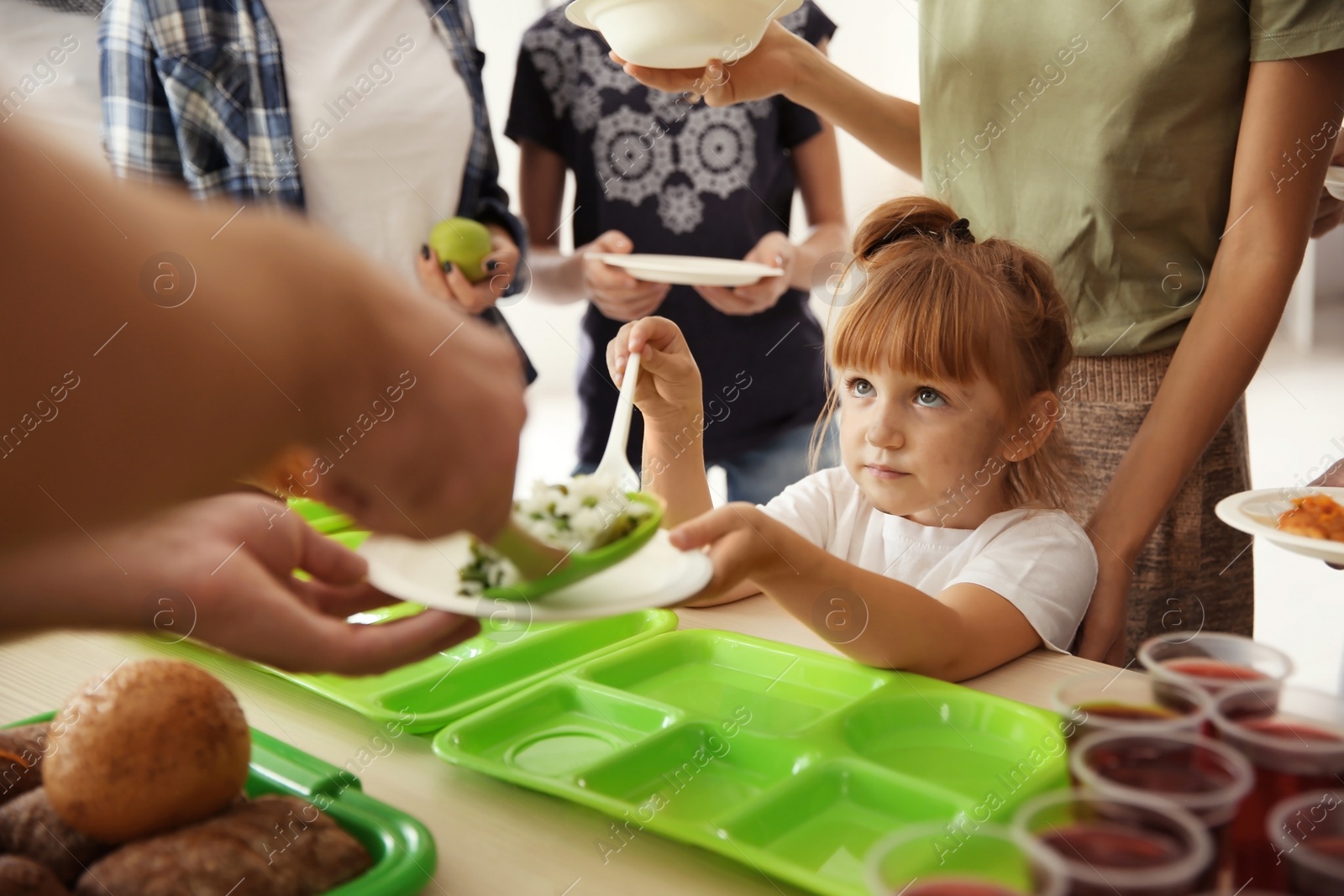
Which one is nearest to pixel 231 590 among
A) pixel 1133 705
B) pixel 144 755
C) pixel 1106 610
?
pixel 144 755

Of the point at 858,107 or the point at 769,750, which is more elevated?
the point at 858,107

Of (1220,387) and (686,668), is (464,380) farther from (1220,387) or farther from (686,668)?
(1220,387)

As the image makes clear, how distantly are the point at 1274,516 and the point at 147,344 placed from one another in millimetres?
1120

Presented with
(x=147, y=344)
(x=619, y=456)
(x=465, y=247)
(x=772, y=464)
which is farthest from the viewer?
(x=772, y=464)

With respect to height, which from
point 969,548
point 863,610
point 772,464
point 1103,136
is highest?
point 1103,136

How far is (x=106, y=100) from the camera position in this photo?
1.46m

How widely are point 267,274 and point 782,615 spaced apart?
83cm

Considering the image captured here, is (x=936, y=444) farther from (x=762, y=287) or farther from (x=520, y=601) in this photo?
(x=520, y=601)

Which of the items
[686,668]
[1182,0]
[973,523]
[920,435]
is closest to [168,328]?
[686,668]

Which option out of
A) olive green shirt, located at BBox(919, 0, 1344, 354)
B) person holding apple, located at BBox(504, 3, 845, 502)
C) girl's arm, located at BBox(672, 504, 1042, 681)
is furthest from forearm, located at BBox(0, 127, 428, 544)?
person holding apple, located at BBox(504, 3, 845, 502)

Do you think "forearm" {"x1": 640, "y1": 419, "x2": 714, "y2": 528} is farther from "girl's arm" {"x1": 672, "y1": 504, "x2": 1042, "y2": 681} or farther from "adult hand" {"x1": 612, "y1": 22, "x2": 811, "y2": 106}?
"adult hand" {"x1": 612, "y1": 22, "x2": 811, "y2": 106}

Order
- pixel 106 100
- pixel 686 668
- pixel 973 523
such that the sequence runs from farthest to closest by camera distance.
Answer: pixel 106 100
pixel 973 523
pixel 686 668

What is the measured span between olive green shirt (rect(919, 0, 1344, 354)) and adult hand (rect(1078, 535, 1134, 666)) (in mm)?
337

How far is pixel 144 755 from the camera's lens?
0.60m
